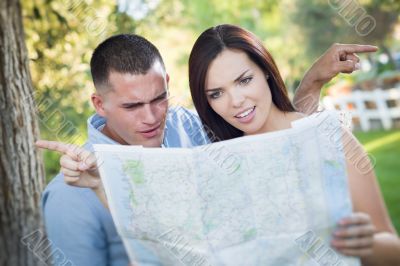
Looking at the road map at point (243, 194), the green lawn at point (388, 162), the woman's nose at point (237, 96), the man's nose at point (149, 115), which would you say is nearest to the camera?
the road map at point (243, 194)

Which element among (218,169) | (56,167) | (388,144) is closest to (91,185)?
(218,169)

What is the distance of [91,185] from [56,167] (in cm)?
380

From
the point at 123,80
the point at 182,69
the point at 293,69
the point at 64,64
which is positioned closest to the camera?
the point at 123,80

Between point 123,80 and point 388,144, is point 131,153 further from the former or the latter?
point 388,144

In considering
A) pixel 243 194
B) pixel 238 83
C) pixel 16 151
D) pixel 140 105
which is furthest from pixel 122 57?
pixel 16 151

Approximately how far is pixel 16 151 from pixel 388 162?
23.0ft

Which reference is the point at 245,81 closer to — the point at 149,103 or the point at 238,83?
the point at 238,83

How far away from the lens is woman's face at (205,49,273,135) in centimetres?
202

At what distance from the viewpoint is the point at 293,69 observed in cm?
1962

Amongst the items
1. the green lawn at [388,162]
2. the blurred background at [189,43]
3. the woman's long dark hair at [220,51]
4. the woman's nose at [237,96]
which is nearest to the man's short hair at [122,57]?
the woman's long dark hair at [220,51]

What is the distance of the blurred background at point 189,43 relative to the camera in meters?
4.55

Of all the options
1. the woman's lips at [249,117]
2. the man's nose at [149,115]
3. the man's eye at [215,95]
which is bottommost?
the woman's lips at [249,117]

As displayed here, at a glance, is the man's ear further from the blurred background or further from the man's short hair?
the blurred background

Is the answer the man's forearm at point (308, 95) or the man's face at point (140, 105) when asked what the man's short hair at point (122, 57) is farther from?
the man's forearm at point (308, 95)
